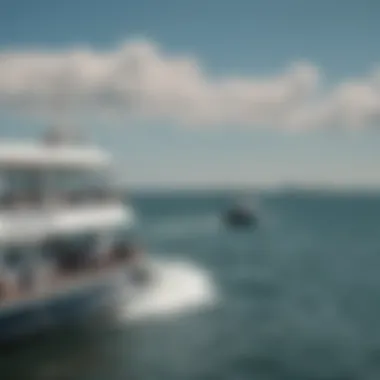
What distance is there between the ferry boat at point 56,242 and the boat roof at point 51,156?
0.04 metres

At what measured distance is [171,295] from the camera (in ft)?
107

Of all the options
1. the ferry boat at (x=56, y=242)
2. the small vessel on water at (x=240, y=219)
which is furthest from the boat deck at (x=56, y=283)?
the small vessel on water at (x=240, y=219)

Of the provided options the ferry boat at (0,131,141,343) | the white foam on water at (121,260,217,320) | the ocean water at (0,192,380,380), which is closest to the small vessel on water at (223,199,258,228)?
the ocean water at (0,192,380,380)

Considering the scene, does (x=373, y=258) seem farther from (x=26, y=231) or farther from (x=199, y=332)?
(x=26, y=231)

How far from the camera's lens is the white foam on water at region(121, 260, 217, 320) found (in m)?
29.2

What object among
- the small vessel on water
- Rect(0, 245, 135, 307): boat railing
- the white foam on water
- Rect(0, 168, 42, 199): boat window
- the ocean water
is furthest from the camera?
the small vessel on water

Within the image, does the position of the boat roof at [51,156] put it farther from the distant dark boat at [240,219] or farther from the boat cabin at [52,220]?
the distant dark boat at [240,219]

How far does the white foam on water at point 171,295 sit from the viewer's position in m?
29.2

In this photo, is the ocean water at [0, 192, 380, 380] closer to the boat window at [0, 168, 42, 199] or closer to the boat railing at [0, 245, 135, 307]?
the boat railing at [0, 245, 135, 307]

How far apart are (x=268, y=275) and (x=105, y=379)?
24.7m

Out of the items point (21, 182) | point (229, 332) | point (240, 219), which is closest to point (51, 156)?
point (21, 182)

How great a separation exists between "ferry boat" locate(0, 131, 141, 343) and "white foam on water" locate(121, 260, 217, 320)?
49.1 inches

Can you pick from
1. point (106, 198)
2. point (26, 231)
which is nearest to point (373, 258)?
point (106, 198)

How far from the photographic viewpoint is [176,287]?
113ft
